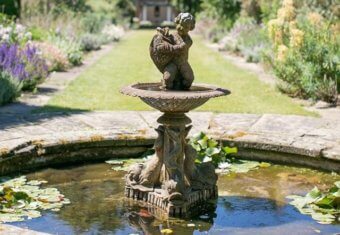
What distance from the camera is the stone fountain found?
16.9 feet

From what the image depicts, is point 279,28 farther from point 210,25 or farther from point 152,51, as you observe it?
point 210,25

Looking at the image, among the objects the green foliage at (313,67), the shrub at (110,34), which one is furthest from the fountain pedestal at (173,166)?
the shrub at (110,34)

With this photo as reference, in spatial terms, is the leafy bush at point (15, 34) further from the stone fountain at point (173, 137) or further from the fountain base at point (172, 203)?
the fountain base at point (172, 203)

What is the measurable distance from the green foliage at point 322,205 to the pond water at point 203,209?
9cm

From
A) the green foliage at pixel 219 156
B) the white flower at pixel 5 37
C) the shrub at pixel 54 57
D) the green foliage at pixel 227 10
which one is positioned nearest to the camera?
the green foliage at pixel 219 156

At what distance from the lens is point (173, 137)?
536 centimetres

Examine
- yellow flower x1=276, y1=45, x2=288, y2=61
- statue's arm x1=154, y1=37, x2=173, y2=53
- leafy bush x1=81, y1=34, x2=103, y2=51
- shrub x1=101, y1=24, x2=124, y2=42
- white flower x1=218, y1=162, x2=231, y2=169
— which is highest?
statue's arm x1=154, y1=37, x2=173, y2=53

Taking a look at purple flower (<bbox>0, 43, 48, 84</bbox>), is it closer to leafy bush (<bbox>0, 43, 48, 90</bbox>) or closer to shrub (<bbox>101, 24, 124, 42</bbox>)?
leafy bush (<bbox>0, 43, 48, 90</bbox>)

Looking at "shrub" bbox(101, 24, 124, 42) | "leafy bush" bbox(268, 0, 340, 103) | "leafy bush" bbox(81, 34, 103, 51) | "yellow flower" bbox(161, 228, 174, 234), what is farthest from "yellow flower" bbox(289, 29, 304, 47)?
"shrub" bbox(101, 24, 124, 42)

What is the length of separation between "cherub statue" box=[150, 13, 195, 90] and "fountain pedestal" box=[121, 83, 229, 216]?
0.54 feet

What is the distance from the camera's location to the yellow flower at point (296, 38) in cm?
1123

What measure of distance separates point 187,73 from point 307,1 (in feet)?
42.4

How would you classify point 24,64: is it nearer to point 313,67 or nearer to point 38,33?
point 313,67

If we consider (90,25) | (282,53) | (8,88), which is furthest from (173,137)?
(90,25)
